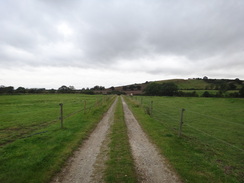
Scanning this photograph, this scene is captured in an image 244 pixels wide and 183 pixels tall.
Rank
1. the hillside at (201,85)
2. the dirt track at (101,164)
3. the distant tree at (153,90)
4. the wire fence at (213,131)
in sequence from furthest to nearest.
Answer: the hillside at (201,85) → the distant tree at (153,90) → the wire fence at (213,131) → the dirt track at (101,164)

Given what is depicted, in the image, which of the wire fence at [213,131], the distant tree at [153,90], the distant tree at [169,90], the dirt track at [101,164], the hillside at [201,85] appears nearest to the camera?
the dirt track at [101,164]

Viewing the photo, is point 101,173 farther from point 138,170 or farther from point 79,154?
point 79,154

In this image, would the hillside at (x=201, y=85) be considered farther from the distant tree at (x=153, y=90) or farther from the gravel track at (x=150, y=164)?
the gravel track at (x=150, y=164)

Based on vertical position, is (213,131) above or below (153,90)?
below

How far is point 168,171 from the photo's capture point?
18.3 ft

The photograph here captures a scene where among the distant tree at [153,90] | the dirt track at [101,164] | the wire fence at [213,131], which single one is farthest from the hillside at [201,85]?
the dirt track at [101,164]

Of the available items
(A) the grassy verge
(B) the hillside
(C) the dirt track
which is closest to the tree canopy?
(B) the hillside

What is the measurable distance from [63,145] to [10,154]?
2.40m

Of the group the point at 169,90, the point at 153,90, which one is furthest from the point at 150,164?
the point at 153,90

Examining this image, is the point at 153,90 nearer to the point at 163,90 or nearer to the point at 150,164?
the point at 163,90

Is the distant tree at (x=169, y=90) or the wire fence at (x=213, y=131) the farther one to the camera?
the distant tree at (x=169, y=90)

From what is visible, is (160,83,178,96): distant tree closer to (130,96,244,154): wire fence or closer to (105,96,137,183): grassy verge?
(130,96,244,154): wire fence

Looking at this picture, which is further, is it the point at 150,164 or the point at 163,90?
the point at 163,90

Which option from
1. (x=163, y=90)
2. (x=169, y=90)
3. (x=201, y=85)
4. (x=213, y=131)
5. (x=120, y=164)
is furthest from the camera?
(x=201, y=85)
